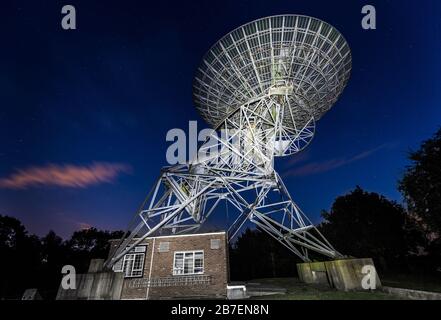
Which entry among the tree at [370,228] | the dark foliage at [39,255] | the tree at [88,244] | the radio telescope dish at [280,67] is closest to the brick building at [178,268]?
the radio telescope dish at [280,67]

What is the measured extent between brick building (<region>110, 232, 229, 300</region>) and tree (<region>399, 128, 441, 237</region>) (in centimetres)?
1529

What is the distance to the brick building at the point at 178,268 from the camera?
653 inches

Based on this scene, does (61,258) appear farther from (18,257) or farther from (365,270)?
(365,270)

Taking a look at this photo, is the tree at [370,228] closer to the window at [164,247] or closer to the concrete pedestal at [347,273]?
the concrete pedestal at [347,273]

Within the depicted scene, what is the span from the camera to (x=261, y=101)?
17.4 metres

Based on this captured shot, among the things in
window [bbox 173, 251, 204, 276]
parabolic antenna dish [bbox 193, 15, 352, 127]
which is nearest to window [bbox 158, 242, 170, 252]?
window [bbox 173, 251, 204, 276]

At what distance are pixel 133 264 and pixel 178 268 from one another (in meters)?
3.72

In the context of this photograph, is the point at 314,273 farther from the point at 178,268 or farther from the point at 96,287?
the point at 96,287

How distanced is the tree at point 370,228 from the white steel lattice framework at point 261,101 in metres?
24.4

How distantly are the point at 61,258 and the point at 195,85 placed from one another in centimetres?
5311

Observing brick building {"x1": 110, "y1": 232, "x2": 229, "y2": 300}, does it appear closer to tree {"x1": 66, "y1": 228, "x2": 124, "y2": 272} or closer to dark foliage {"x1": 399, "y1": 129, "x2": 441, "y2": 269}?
dark foliage {"x1": 399, "y1": 129, "x2": 441, "y2": 269}

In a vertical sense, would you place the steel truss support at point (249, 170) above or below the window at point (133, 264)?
Answer: above
